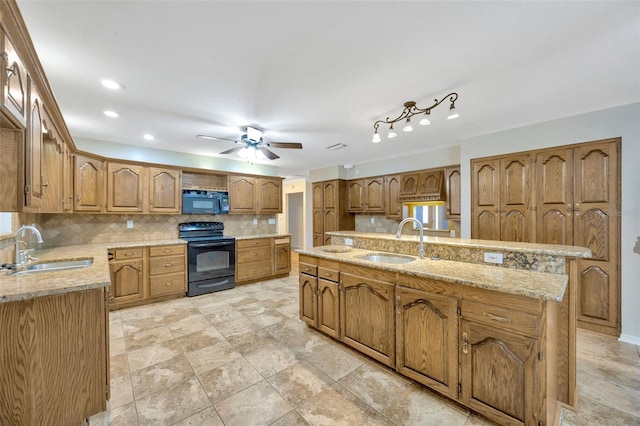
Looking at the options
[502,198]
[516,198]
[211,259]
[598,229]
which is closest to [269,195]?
[211,259]

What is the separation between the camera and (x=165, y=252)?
3857 mm

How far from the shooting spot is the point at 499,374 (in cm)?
150

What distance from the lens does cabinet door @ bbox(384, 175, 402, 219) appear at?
504 cm

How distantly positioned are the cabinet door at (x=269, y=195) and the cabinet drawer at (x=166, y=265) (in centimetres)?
173

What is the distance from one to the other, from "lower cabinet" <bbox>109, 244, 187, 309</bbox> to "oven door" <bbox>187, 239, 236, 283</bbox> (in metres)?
0.13

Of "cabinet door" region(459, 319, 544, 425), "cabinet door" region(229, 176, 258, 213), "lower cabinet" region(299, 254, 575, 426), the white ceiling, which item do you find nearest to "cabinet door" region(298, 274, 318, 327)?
"lower cabinet" region(299, 254, 575, 426)

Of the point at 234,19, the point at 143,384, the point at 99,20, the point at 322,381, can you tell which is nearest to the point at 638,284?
the point at 322,381

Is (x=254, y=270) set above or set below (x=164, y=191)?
below

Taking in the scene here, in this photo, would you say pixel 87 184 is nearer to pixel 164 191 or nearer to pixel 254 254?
pixel 164 191

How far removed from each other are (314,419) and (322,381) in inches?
14.7

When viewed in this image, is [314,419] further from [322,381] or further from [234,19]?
[234,19]

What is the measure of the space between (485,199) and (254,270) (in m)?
4.00

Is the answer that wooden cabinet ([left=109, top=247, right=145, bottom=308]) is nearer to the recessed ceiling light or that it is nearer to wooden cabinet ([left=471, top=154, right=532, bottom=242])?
the recessed ceiling light

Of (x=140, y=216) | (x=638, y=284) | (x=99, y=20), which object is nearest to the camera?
(x=99, y=20)
